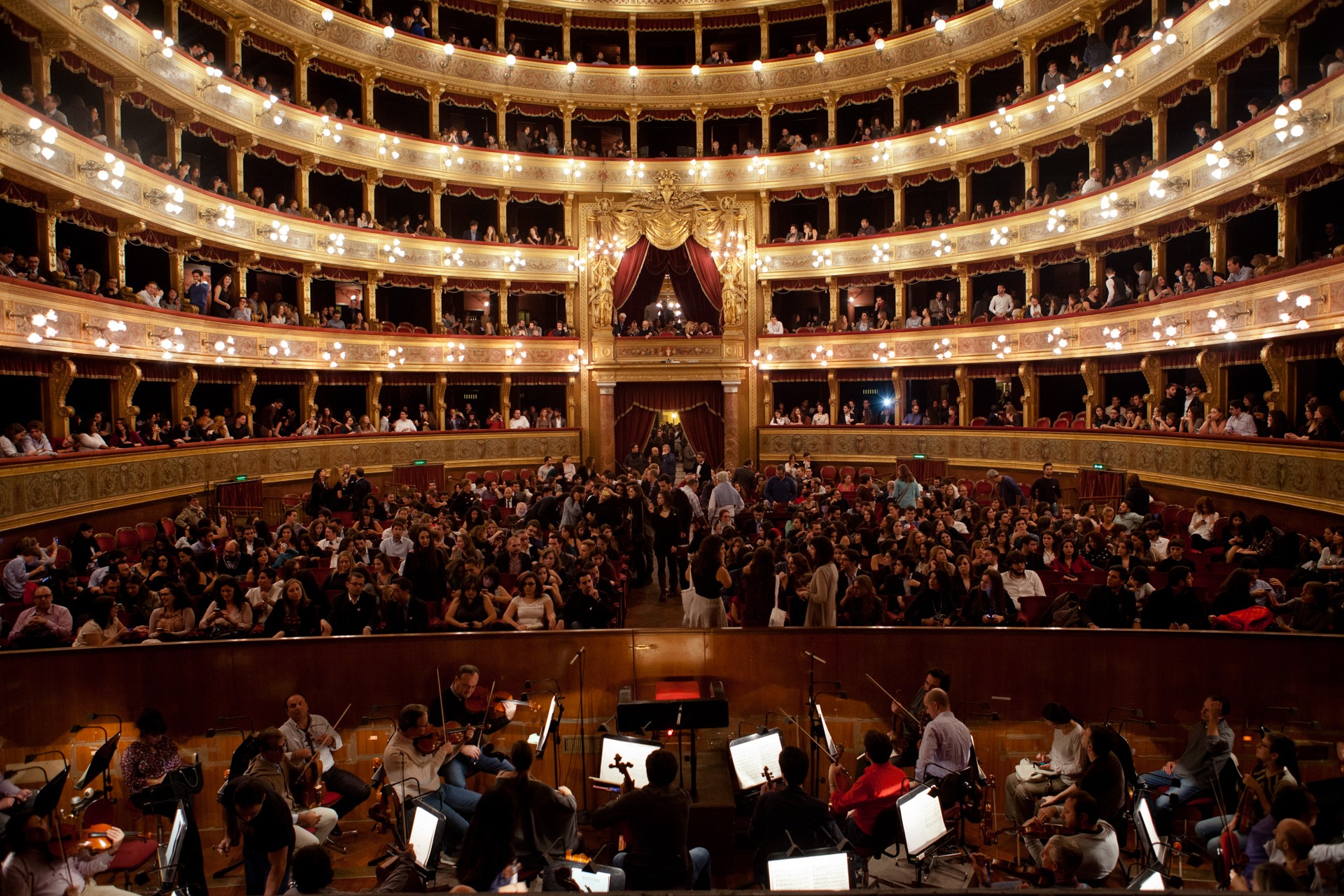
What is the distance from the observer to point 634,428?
26.5 meters

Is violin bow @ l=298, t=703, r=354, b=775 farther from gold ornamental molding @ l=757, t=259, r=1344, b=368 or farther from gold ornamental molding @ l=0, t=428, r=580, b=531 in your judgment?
gold ornamental molding @ l=757, t=259, r=1344, b=368

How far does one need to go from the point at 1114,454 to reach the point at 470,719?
49.6 ft

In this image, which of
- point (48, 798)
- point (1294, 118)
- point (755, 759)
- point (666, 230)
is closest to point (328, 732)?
point (48, 798)

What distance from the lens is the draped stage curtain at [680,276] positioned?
2609 centimetres

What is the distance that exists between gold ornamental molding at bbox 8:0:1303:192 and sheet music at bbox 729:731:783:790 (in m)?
15.0

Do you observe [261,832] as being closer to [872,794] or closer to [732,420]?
[872,794]

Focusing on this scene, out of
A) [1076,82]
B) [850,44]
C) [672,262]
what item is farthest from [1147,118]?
[672,262]

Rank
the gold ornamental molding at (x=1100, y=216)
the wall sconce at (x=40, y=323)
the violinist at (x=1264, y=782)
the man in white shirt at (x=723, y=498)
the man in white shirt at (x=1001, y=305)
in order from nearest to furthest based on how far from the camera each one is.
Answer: the violinist at (x=1264, y=782) → the wall sconce at (x=40, y=323) → the gold ornamental molding at (x=1100, y=216) → the man in white shirt at (x=723, y=498) → the man in white shirt at (x=1001, y=305)

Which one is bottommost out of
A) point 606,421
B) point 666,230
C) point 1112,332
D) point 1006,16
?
point 606,421

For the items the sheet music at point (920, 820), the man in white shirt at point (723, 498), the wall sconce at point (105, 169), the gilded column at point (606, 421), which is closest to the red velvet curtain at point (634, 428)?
the gilded column at point (606, 421)

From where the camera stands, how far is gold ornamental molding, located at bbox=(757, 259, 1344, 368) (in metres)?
12.7

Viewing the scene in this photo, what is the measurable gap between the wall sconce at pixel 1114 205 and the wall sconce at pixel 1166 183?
124cm

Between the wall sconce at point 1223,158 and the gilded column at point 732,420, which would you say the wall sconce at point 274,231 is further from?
the wall sconce at point 1223,158

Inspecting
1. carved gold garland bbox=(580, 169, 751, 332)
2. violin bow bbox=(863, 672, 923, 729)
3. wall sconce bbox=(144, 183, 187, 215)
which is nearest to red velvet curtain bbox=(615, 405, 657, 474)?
carved gold garland bbox=(580, 169, 751, 332)
